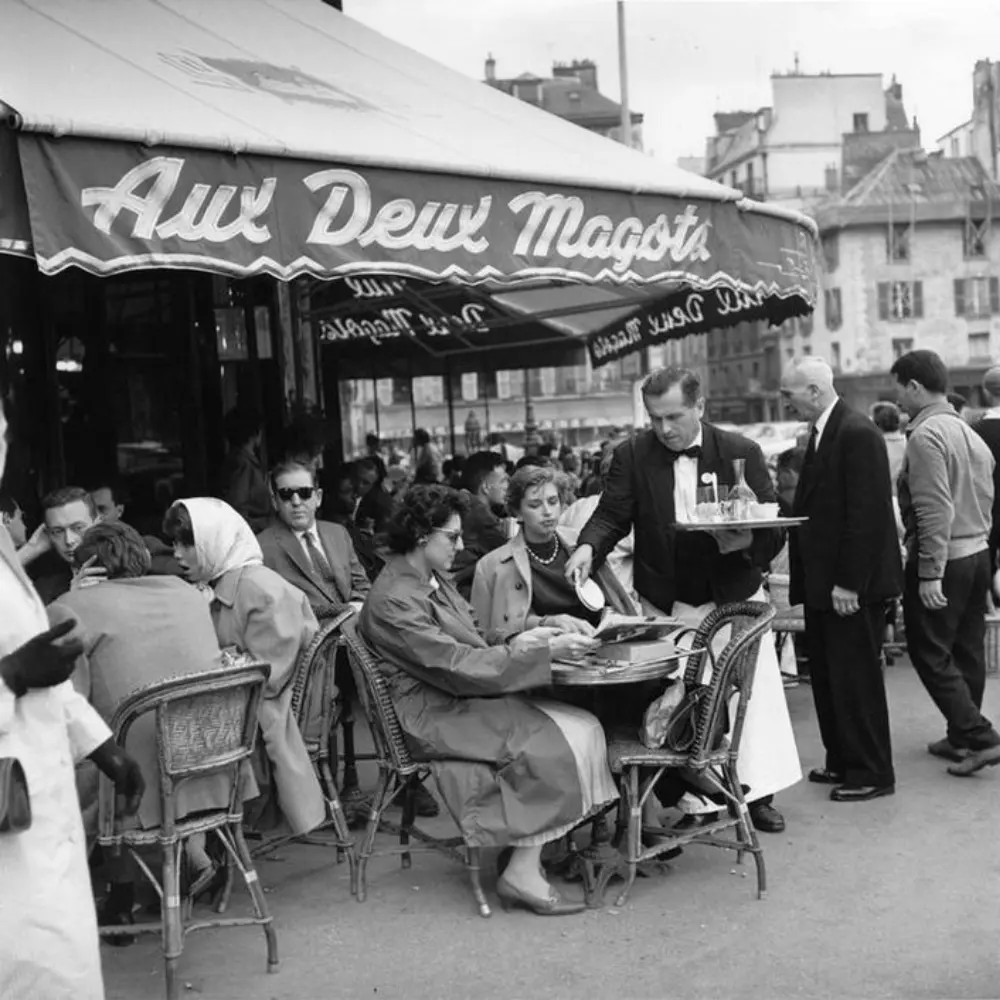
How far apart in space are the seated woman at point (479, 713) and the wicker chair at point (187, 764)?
2.32 ft

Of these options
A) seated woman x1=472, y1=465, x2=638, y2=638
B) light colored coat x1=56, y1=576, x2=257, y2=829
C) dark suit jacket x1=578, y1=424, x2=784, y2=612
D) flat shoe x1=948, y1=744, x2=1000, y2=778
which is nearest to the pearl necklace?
seated woman x1=472, y1=465, x2=638, y2=638

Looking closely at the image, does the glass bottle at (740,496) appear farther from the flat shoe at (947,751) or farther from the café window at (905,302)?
the café window at (905,302)

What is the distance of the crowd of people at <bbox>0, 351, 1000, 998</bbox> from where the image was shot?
3592 millimetres

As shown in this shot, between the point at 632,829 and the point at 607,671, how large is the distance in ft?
1.88

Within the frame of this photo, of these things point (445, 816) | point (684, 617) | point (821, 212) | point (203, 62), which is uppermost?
point (821, 212)

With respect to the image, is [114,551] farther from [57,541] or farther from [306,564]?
[306,564]

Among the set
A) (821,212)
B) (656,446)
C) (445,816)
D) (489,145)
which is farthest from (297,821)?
(821,212)

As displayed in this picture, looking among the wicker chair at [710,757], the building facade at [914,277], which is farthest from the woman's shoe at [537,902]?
the building facade at [914,277]

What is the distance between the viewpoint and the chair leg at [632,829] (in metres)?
5.02

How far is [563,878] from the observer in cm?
541

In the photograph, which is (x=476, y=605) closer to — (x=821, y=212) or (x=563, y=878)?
(x=563, y=878)

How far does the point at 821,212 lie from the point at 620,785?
2485 inches

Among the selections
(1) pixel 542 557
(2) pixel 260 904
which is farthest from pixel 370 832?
(1) pixel 542 557

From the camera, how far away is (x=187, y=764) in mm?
4391
